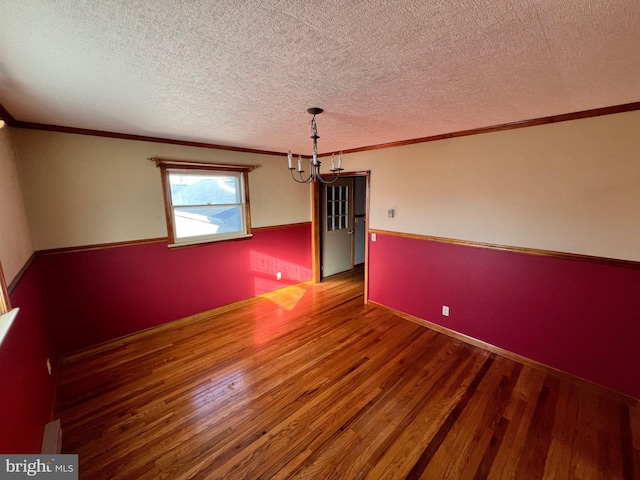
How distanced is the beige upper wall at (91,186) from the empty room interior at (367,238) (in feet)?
0.07

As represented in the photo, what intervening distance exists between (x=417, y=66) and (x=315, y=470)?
2321 millimetres

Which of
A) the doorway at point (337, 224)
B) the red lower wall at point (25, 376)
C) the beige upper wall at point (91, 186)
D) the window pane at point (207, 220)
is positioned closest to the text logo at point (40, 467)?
the red lower wall at point (25, 376)

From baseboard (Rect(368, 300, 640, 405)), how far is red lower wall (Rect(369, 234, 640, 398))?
0.04 meters

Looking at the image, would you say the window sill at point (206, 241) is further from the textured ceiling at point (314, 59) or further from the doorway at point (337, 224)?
the textured ceiling at point (314, 59)

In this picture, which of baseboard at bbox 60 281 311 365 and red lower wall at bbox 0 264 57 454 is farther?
baseboard at bbox 60 281 311 365

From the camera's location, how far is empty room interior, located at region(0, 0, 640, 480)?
44.3 inches

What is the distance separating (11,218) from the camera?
1.77m

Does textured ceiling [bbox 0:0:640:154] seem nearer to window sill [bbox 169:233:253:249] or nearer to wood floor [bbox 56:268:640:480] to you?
window sill [bbox 169:233:253:249]

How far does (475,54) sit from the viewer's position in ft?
4.00

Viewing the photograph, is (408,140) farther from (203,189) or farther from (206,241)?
(206,241)

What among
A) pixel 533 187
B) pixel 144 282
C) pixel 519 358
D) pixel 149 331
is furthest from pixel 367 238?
pixel 149 331

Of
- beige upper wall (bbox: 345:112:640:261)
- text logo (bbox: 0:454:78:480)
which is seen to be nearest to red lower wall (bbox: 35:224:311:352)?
text logo (bbox: 0:454:78:480)

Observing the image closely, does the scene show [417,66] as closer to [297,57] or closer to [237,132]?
[297,57]

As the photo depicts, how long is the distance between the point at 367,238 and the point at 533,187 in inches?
74.8
